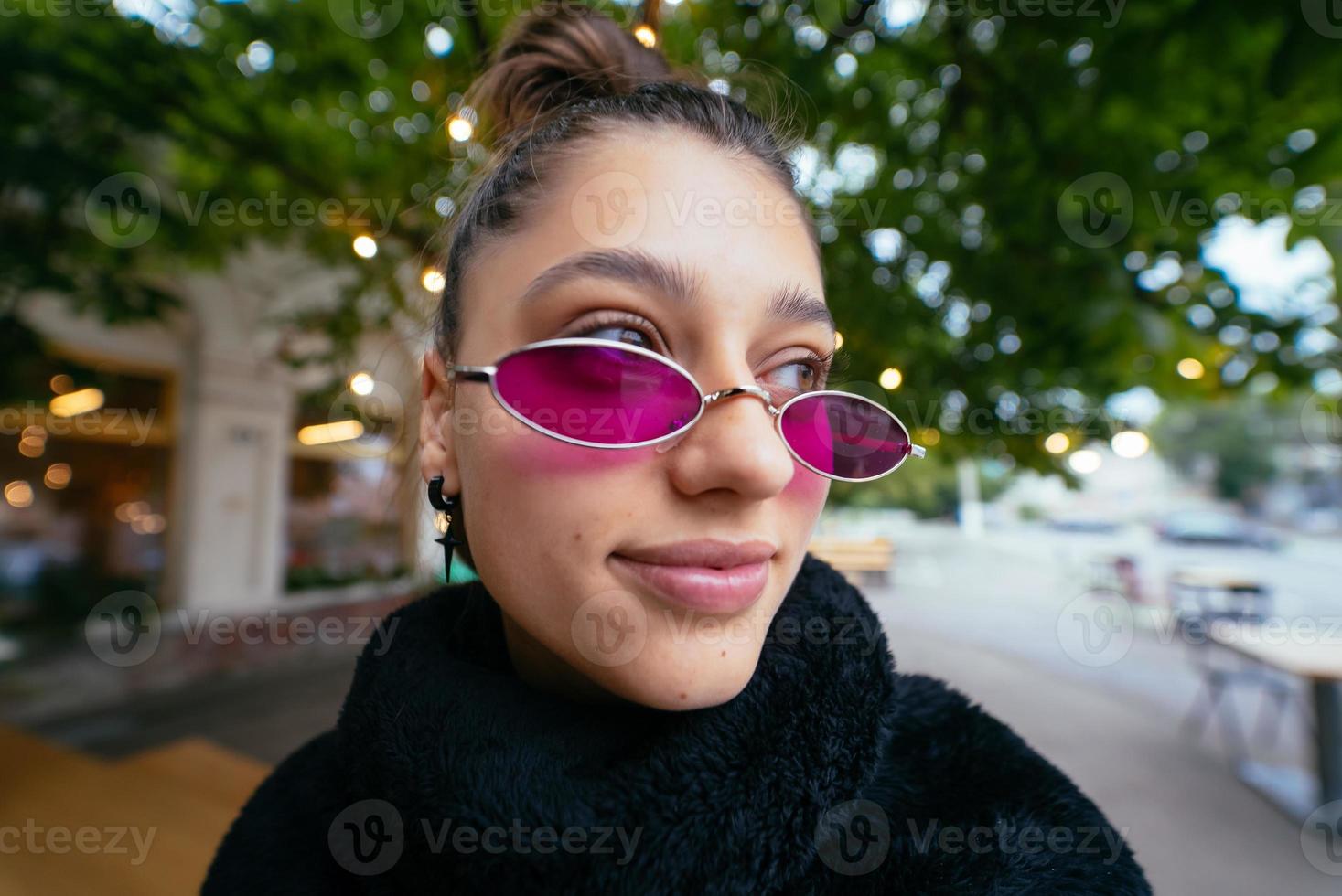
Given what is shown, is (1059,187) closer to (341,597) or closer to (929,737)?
(929,737)

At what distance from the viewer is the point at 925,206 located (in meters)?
2.55

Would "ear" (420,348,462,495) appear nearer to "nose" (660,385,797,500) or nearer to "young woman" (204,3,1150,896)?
"young woman" (204,3,1150,896)

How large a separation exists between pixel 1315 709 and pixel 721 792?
427cm

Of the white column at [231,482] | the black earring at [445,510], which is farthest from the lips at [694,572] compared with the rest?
the white column at [231,482]

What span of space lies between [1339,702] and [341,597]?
9.81 m

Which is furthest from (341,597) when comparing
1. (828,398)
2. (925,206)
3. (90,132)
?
(828,398)

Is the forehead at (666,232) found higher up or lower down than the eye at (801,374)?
higher up

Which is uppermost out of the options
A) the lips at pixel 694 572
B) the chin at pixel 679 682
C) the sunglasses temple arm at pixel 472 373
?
the sunglasses temple arm at pixel 472 373

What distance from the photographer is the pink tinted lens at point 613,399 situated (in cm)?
64

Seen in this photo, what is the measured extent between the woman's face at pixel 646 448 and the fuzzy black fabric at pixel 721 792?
0.31ft

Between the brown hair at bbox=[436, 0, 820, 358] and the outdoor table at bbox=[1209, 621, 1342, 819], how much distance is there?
3.65 metres

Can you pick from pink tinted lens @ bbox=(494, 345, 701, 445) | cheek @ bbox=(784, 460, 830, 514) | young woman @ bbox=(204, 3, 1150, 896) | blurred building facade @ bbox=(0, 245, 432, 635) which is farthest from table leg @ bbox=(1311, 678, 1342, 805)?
blurred building facade @ bbox=(0, 245, 432, 635)

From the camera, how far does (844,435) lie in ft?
2.53

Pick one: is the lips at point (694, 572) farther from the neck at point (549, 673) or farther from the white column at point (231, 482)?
the white column at point (231, 482)
